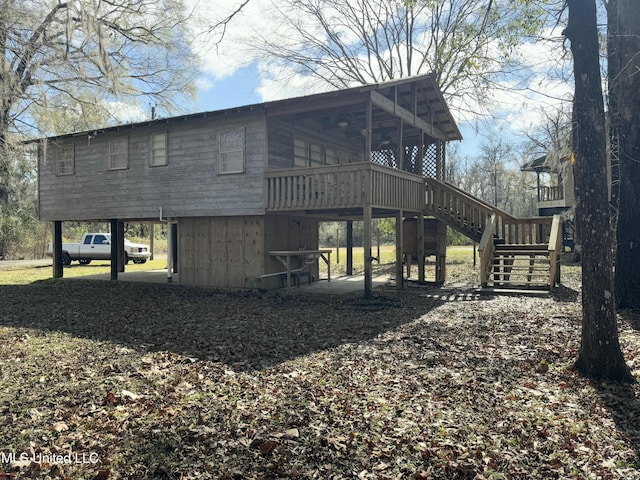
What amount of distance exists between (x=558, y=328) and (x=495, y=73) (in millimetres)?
16902

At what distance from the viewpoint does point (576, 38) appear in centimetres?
538

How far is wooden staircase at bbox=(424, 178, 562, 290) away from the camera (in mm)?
12586

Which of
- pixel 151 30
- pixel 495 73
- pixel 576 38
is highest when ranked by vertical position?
pixel 151 30

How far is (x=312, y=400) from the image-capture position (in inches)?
183

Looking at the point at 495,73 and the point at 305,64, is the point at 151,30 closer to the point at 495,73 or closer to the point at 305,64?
the point at 305,64

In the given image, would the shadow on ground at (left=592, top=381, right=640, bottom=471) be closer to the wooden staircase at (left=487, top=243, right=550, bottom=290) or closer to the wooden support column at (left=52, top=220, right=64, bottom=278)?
the wooden staircase at (left=487, top=243, right=550, bottom=290)

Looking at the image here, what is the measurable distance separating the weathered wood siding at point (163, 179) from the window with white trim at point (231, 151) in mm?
142

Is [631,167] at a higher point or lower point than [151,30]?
lower

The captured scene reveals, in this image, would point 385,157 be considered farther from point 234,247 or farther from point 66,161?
point 66,161

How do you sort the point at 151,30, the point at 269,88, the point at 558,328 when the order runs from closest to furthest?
the point at 558,328, the point at 151,30, the point at 269,88

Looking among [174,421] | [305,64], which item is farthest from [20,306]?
[305,64]

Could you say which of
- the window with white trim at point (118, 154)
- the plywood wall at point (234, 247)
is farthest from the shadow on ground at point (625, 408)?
the window with white trim at point (118, 154)

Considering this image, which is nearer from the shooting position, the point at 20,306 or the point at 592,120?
the point at 592,120

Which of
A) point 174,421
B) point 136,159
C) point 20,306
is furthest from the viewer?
point 136,159
